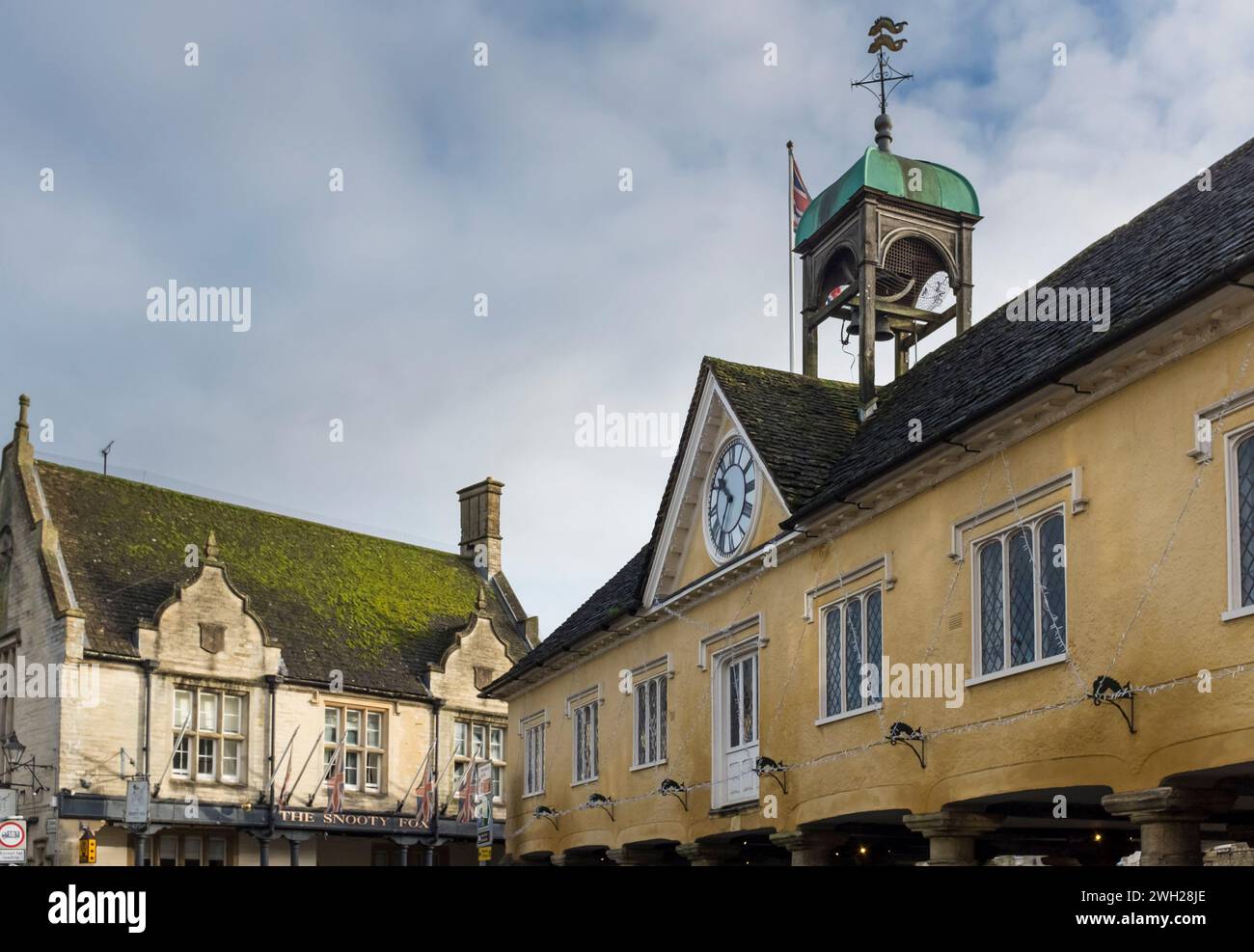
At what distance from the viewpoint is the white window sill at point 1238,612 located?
513 inches

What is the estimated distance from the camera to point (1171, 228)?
1806 cm

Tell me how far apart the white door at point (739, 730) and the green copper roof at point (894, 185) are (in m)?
8.39

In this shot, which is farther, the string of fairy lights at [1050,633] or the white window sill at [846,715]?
the white window sill at [846,715]

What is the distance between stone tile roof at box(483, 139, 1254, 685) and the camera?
1529 centimetres

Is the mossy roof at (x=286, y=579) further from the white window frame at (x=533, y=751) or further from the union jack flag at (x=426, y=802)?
the white window frame at (x=533, y=751)

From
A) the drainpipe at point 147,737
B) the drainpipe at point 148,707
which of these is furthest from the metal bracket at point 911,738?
the drainpipe at point 148,707

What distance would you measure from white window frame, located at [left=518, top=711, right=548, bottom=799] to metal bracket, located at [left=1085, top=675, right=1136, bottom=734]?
64.0 ft

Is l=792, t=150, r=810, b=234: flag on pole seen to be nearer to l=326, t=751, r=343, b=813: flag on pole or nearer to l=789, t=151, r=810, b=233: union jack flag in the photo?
l=789, t=151, r=810, b=233: union jack flag

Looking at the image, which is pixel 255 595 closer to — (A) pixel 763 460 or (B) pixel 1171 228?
(A) pixel 763 460

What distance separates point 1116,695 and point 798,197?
55.1 feet

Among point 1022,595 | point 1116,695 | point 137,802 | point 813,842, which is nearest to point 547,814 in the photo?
point 813,842

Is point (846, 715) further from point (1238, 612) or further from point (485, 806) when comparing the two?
point (485, 806)
